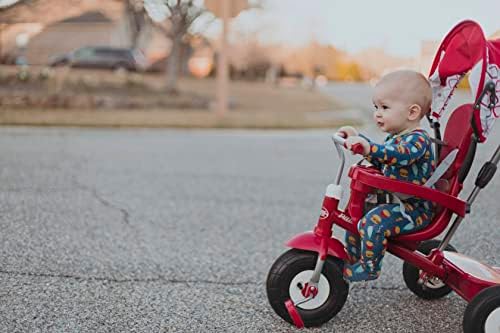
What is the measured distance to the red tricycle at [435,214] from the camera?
2.41 metres

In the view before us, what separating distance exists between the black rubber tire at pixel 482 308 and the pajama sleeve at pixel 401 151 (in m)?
0.59

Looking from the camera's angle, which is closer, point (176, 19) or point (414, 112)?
point (414, 112)

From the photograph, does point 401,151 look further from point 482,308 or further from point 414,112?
point 482,308

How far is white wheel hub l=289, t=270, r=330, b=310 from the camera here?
2.61 meters

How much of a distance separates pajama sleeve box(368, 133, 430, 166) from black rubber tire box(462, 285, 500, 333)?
59 centimetres

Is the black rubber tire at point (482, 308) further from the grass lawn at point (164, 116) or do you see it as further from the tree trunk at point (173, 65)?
the tree trunk at point (173, 65)

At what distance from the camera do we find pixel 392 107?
2.47m

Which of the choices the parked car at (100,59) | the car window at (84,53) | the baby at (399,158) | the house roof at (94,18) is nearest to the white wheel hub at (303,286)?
the baby at (399,158)

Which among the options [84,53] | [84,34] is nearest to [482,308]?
[84,53]

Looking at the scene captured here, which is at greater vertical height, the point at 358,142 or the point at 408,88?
the point at 408,88

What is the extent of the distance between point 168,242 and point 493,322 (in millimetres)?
2226

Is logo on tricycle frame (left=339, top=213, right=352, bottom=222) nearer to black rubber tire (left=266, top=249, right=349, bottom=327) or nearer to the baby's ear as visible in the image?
black rubber tire (left=266, top=249, right=349, bottom=327)

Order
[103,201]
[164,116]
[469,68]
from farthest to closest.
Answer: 1. [164,116]
2. [103,201]
3. [469,68]

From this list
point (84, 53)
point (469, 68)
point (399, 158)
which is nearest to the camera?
point (399, 158)
